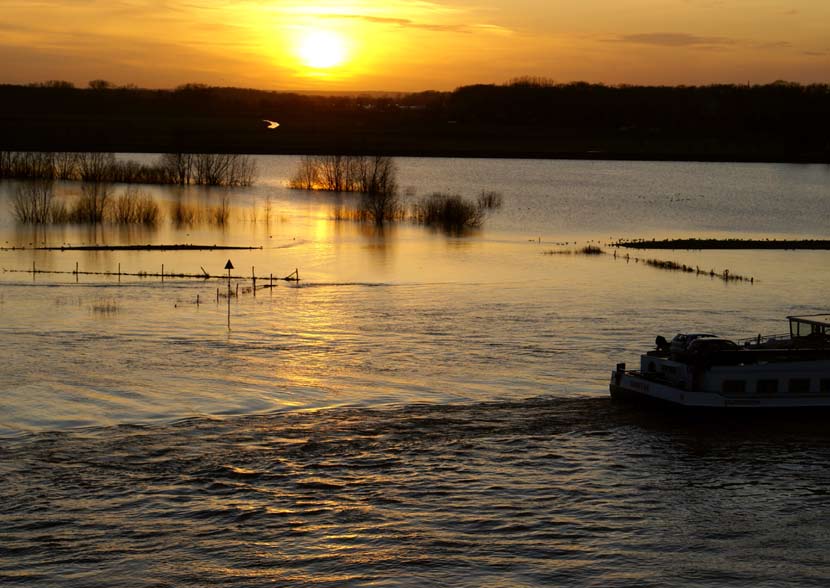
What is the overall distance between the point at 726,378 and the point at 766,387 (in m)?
1.85

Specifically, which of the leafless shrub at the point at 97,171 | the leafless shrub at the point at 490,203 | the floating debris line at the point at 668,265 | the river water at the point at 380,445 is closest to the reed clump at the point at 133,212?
the leafless shrub at the point at 97,171

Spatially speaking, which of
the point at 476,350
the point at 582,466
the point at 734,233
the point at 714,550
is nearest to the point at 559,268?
the point at 476,350

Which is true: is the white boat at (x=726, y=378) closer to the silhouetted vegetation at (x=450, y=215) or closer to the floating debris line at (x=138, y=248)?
the floating debris line at (x=138, y=248)

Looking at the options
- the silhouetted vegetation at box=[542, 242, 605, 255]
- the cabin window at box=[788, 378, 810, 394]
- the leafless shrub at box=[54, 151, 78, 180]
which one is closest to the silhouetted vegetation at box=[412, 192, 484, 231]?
the silhouetted vegetation at box=[542, 242, 605, 255]

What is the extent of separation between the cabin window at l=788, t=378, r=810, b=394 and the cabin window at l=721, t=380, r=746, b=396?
210 cm

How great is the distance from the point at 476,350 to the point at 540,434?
14.2 meters

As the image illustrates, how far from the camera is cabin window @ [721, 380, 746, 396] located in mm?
41031

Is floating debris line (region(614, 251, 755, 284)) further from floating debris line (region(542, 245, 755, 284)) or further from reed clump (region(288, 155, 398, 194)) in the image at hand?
reed clump (region(288, 155, 398, 194))

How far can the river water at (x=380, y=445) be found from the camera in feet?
88.2

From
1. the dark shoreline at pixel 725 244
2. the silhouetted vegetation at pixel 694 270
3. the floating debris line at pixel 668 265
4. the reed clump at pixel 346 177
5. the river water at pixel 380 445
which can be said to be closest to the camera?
the river water at pixel 380 445

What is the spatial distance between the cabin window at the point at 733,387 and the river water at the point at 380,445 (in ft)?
5.32

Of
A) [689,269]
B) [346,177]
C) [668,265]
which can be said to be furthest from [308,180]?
[689,269]

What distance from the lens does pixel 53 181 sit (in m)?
154

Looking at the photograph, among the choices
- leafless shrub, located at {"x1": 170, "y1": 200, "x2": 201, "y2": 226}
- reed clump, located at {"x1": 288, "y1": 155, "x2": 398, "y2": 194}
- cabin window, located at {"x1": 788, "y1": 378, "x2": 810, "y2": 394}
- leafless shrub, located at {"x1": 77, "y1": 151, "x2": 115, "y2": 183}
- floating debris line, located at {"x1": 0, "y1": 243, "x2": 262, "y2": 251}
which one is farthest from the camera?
reed clump, located at {"x1": 288, "y1": 155, "x2": 398, "y2": 194}
